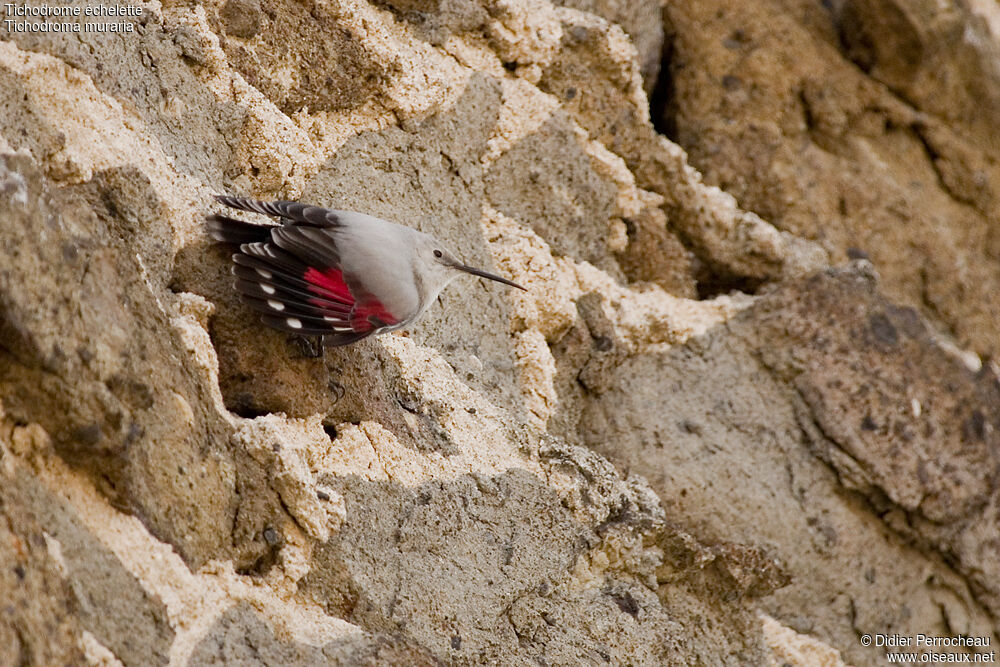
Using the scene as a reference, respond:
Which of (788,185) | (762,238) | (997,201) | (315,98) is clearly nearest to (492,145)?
(315,98)

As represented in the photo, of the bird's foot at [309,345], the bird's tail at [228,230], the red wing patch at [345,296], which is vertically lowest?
the bird's foot at [309,345]

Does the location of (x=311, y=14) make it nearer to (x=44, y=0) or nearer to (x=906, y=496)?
(x=44, y=0)

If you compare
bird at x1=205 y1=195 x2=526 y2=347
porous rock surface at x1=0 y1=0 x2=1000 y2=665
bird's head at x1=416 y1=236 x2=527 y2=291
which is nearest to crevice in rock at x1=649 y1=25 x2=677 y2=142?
porous rock surface at x1=0 y1=0 x2=1000 y2=665

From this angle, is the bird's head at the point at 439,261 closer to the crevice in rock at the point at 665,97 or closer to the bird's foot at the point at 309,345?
the bird's foot at the point at 309,345

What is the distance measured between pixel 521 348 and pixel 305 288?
0.90 m

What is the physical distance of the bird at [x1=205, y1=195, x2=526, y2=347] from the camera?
2381 millimetres

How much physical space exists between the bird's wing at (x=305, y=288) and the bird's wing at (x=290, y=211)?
0.8 inches

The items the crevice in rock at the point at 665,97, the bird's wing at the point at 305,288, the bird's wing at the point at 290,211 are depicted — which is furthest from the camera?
the crevice in rock at the point at 665,97

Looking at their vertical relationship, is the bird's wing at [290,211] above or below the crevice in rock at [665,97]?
below

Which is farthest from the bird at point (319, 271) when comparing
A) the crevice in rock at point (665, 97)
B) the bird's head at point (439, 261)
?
the crevice in rock at point (665, 97)

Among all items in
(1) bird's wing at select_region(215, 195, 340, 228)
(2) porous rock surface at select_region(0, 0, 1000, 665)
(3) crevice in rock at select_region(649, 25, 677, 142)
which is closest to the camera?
(2) porous rock surface at select_region(0, 0, 1000, 665)

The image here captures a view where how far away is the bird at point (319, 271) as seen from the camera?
2381mm

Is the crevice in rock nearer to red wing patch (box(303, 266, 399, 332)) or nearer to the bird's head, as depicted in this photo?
the bird's head

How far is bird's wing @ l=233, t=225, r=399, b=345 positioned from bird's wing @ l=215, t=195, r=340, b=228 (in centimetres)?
2
